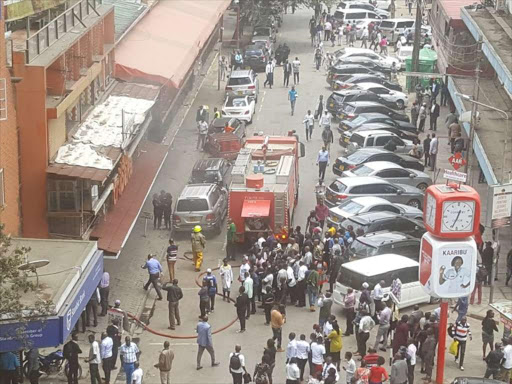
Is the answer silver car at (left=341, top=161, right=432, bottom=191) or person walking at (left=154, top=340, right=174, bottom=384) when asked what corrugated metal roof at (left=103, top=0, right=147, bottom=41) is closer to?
silver car at (left=341, top=161, right=432, bottom=191)

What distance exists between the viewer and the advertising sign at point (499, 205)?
105ft

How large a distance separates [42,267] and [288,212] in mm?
11929

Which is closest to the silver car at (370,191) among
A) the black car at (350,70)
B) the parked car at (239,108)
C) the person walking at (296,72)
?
the parked car at (239,108)

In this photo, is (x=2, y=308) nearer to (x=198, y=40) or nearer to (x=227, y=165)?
(x=227, y=165)

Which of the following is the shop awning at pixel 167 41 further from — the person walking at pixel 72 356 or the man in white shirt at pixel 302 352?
the man in white shirt at pixel 302 352

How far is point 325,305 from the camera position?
30.0m

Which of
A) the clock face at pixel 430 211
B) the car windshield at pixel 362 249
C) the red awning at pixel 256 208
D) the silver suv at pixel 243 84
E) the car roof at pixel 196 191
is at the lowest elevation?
the silver suv at pixel 243 84

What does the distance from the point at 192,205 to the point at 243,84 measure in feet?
59.8

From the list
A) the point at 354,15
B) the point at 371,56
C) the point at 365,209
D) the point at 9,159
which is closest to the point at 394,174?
the point at 365,209

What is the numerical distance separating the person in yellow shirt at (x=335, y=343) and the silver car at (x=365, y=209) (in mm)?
9751

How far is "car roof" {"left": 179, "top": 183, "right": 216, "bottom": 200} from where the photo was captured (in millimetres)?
38719

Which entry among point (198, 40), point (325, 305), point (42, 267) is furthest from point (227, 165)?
point (42, 267)

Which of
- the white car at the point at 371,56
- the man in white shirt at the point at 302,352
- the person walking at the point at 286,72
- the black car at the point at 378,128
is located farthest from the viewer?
the white car at the point at 371,56

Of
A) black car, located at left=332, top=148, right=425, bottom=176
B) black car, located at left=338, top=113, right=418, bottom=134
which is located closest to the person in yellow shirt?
black car, located at left=332, top=148, right=425, bottom=176
